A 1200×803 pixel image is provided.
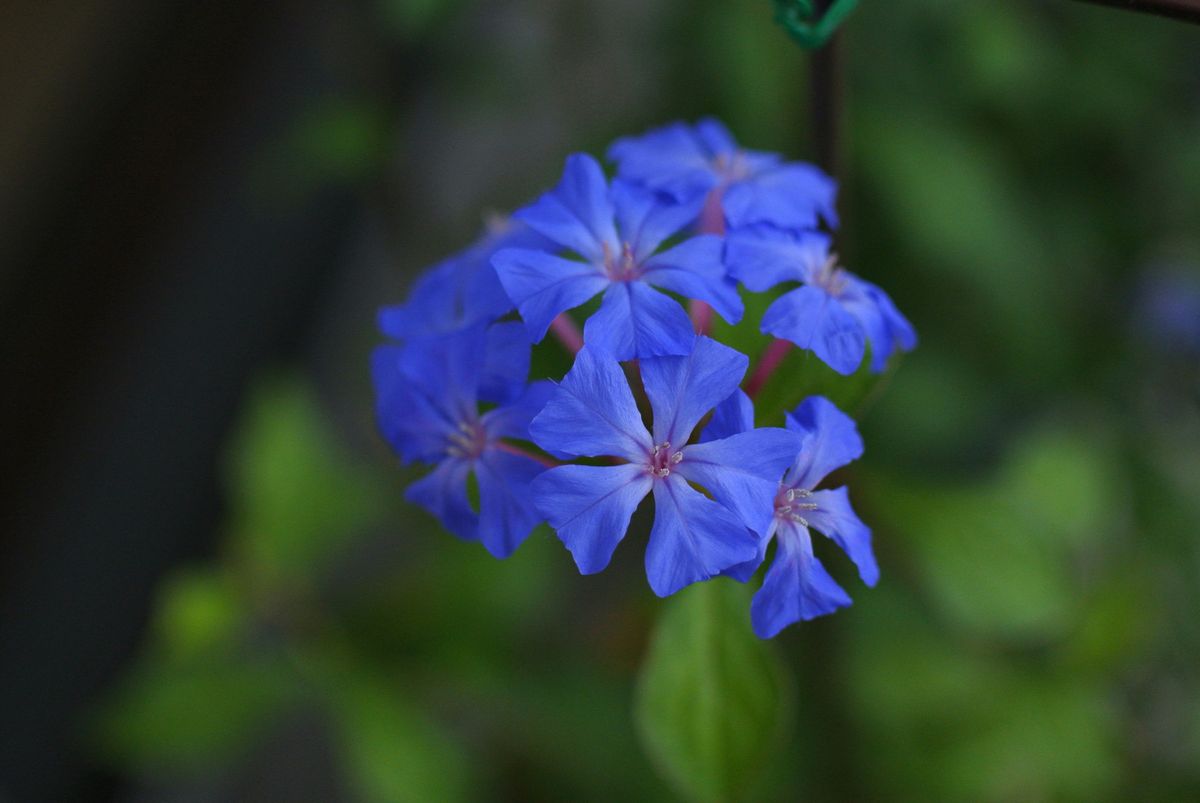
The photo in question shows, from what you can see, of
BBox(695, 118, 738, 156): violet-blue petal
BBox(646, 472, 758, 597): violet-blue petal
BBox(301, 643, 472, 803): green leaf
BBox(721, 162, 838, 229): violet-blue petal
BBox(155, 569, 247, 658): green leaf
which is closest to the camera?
BBox(646, 472, 758, 597): violet-blue petal

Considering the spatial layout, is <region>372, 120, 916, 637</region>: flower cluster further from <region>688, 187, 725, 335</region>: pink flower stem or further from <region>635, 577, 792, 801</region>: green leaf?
<region>635, 577, 792, 801</region>: green leaf

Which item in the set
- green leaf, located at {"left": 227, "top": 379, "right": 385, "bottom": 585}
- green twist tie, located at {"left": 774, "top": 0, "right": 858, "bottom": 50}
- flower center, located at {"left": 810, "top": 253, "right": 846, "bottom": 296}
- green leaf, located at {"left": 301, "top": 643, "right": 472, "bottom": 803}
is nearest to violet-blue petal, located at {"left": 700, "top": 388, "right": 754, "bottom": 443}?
flower center, located at {"left": 810, "top": 253, "right": 846, "bottom": 296}

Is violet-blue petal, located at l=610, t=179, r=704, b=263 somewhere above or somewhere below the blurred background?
above

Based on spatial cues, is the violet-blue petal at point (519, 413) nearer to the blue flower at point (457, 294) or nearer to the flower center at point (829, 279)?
the blue flower at point (457, 294)

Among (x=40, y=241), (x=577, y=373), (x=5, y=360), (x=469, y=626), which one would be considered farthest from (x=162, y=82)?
(x=577, y=373)

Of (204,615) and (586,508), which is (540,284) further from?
(204,615)

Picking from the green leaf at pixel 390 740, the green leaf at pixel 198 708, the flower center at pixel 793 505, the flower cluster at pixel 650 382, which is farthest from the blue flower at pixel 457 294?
the green leaf at pixel 198 708

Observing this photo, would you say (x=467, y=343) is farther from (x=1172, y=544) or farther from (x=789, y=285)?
(x=1172, y=544)

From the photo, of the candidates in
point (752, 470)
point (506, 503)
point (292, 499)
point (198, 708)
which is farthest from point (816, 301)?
point (198, 708)
